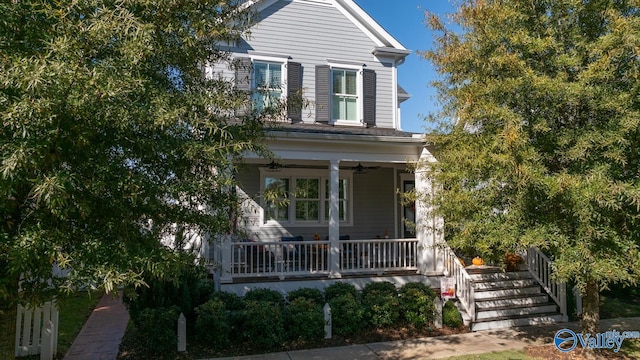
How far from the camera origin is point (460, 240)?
251 inches

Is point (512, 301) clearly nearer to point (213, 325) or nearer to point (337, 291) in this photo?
point (337, 291)

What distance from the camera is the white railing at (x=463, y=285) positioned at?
8.19m

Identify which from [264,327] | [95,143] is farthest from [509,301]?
[95,143]

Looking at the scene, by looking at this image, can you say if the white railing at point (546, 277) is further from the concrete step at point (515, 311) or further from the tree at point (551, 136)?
the tree at point (551, 136)

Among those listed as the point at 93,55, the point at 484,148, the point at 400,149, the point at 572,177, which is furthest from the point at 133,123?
the point at 400,149

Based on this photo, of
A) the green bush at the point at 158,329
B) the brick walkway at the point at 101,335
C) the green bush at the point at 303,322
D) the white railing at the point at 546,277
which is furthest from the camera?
the white railing at the point at 546,277

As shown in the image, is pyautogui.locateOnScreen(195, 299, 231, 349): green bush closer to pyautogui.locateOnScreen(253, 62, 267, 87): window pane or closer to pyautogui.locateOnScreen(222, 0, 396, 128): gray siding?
pyautogui.locateOnScreen(222, 0, 396, 128): gray siding

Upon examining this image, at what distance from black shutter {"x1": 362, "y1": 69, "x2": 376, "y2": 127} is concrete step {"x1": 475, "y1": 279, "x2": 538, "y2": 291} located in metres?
5.17

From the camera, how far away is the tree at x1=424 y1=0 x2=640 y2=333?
17.4 ft

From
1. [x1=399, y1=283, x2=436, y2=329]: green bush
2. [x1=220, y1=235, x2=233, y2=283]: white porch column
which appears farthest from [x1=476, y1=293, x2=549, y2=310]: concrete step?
[x1=220, y1=235, x2=233, y2=283]: white porch column

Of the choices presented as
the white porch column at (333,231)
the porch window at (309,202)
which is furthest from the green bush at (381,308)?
the porch window at (309,202)

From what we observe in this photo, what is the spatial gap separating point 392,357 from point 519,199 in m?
3.13

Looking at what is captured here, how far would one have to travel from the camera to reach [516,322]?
8406mm

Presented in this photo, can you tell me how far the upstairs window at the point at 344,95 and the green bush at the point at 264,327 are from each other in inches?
242
